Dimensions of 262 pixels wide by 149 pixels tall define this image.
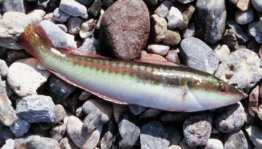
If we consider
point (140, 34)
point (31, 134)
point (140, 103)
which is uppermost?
point (140, 34)

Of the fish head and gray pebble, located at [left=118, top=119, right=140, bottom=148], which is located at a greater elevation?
the fish head

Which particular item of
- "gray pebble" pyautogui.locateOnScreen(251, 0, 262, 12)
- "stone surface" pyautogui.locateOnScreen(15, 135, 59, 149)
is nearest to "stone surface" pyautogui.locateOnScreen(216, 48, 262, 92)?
"gray pebble" pyautogui.locateOnScreen(251, 0, 262, 12)

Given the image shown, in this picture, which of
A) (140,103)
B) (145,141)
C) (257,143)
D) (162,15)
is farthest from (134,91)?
(257,143)

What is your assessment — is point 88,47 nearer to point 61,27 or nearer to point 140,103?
point 61,27

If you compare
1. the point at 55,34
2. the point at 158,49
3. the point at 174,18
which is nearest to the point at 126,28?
the point at 158,49

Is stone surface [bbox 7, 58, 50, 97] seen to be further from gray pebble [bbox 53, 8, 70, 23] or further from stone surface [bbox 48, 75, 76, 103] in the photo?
gray pebble [bbox 53, 8, 70, 23]

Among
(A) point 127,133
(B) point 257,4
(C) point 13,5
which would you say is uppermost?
(B) point 257,4

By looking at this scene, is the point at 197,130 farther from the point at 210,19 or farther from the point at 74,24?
the point at 74,24
